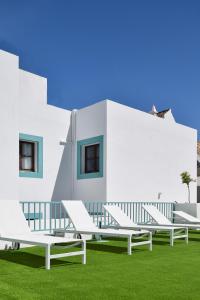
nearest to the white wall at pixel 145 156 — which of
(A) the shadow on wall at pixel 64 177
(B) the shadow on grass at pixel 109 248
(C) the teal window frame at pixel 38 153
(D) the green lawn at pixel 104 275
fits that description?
(A) the shadow on wall at pixel 64 177

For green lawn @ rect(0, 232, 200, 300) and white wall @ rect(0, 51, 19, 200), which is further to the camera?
white wall @ rect(0, 51, 19, 200)

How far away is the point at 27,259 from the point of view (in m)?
7.69

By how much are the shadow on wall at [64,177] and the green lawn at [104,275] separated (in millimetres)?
5910

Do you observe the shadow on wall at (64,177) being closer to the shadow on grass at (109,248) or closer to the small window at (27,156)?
the small window at (27,156)

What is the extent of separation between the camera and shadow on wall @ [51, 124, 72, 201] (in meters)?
15.0

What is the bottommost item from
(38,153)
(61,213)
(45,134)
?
(61,213)

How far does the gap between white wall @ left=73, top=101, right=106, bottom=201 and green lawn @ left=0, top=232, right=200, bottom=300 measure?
5.63 meters

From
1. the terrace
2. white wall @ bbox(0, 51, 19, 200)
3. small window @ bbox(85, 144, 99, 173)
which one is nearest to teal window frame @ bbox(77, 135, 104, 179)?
small window @ bbox(85, 144, 99, 173)

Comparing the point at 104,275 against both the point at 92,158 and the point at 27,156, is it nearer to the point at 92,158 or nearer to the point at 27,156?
the point at 27,156

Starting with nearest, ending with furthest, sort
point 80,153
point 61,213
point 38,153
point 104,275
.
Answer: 1. point 104,275
2. point 38,153
3. point 61,213
4. point 80,153

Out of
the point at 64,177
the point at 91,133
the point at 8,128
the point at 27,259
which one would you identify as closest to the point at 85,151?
the point at 91,133

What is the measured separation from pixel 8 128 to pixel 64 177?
4.40 m

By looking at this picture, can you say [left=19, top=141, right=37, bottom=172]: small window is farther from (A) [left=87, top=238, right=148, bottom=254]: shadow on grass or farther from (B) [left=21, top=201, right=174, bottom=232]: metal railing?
(A) [left=87, top=238, right=148, bottom=254]: shadow on grass

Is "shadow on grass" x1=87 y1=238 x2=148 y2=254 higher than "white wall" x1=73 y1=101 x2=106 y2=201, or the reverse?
"white wall" x1=73 y1=101 x2=106 y2=201
